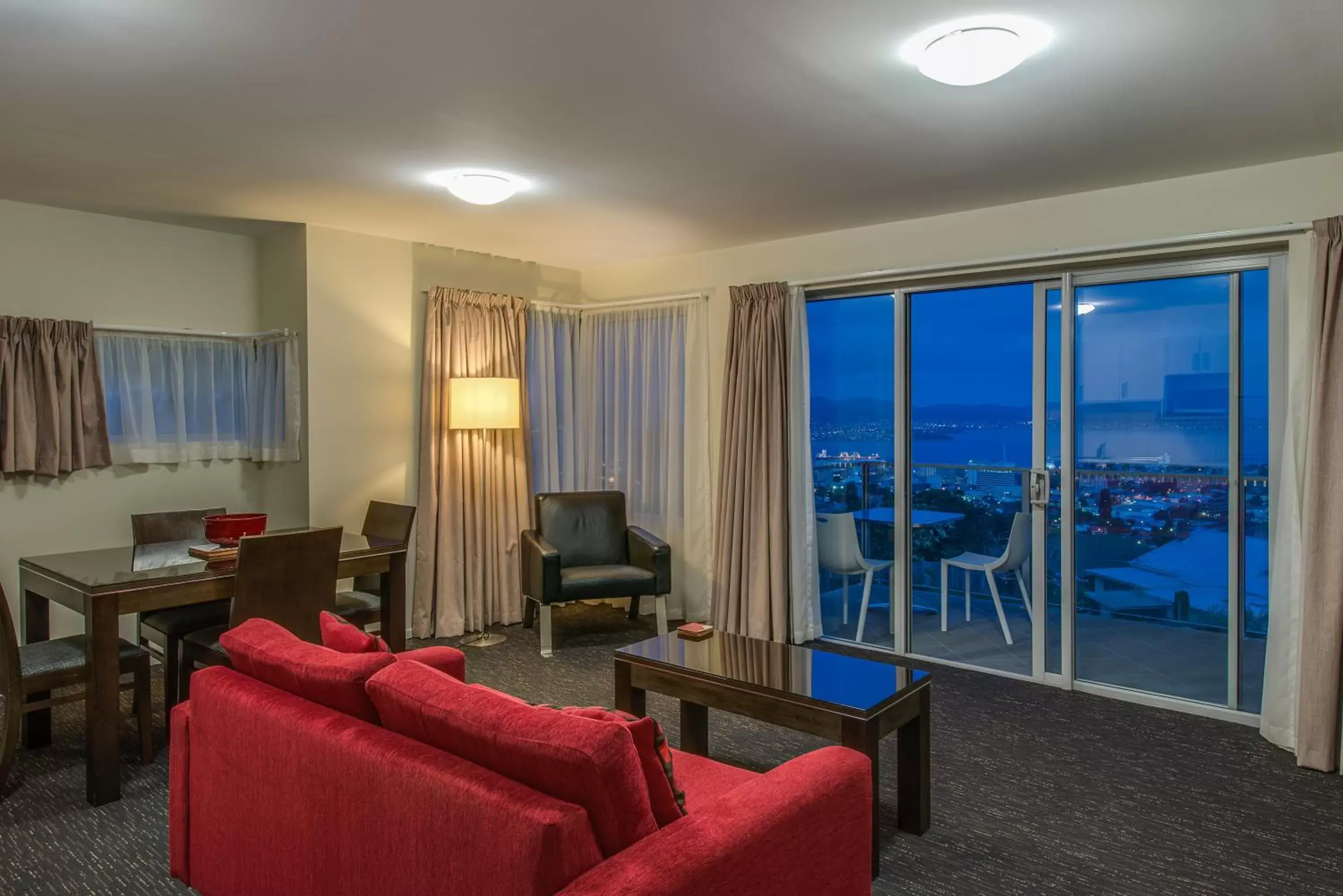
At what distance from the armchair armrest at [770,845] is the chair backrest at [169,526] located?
3.41m

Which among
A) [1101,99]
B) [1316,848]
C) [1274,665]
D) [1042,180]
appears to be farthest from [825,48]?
[1274,665]

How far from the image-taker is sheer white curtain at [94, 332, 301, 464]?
15.1ft

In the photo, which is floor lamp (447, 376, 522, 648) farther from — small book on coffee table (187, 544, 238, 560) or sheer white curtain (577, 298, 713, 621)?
small book on coffee table (187, 544, 238, 560)

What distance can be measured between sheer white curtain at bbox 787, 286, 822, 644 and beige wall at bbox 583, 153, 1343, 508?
0.30 m

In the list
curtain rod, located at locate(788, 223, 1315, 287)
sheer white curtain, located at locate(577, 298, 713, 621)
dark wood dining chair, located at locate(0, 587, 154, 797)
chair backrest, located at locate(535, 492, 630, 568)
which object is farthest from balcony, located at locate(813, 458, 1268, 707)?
dark wood dining chair, located at locate(0, 587, 154, 797)

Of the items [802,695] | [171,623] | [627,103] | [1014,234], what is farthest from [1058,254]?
[171,623]

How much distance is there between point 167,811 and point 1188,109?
427 centimetres

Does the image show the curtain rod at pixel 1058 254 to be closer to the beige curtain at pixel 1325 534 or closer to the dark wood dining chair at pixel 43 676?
the beige curtain at pixel 1325 534

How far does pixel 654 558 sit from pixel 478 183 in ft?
7.53

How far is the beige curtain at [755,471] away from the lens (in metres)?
5.04

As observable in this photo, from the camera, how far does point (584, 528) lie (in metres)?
5.46

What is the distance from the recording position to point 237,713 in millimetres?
2154

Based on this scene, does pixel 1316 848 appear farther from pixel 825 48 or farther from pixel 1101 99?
pixel 825 48

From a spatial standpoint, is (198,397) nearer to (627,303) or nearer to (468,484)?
(468,484)
